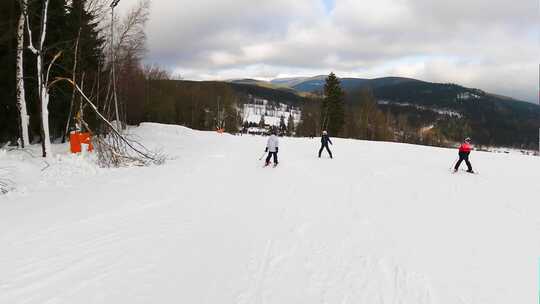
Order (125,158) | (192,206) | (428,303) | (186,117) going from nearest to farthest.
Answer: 1. (428,303)
2. (192,206)
3. (125,158)
4. (186,117)

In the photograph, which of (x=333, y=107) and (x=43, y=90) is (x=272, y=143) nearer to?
(x=43, y=90)

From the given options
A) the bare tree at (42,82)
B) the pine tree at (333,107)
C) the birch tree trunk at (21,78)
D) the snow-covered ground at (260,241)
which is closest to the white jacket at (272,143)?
the snow-covered ground at (260,241)

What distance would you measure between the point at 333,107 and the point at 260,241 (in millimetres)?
44203

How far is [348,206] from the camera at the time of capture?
7.50m

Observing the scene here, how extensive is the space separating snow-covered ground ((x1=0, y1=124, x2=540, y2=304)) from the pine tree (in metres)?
37.8

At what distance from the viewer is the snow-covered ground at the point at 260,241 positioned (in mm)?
3746

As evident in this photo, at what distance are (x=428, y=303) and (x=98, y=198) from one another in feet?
24.9

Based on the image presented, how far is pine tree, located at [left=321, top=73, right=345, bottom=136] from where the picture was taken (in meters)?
47.0

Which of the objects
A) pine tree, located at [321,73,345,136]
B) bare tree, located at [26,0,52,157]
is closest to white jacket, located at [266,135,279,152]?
bare tree, located at [26,0,52,157]

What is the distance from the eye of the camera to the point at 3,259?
173 inches

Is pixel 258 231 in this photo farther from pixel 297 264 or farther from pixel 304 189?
pixel 304 189

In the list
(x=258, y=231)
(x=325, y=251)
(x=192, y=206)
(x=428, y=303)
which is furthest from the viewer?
(x=192, y=206)

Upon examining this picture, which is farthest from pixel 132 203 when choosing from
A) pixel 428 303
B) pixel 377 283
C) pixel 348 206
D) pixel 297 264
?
pixel 428 303

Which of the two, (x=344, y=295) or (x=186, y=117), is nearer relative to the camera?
(x=344, y=295)
